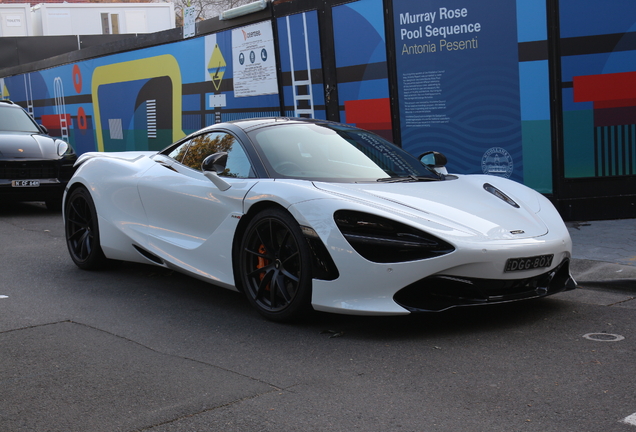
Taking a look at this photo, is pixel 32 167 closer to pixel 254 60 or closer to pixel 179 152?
pixel 254 60

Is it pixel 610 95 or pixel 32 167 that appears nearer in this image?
pixel 610 95

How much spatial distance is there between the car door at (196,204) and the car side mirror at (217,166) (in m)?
0.04

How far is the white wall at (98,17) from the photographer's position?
122 feet

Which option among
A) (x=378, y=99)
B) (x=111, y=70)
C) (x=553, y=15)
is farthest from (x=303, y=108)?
(x=111, y=70)

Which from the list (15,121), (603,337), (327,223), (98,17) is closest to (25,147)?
(15,121)

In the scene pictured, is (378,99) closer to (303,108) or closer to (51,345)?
(303,108)

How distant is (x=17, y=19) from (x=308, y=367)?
4032 centimetres

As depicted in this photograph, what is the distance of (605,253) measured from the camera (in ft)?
20.9

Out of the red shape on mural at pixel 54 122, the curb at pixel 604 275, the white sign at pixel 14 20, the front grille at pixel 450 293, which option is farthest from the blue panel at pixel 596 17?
the white sign at pixel 14 20

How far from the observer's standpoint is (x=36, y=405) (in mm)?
3277

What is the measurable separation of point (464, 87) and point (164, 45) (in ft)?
24.0

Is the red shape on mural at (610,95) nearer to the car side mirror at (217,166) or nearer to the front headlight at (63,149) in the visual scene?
the car side mirror at (217,166)

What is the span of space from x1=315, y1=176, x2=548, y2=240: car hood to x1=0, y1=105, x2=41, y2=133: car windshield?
847 cm

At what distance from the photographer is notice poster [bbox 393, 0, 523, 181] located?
28.1 ft
